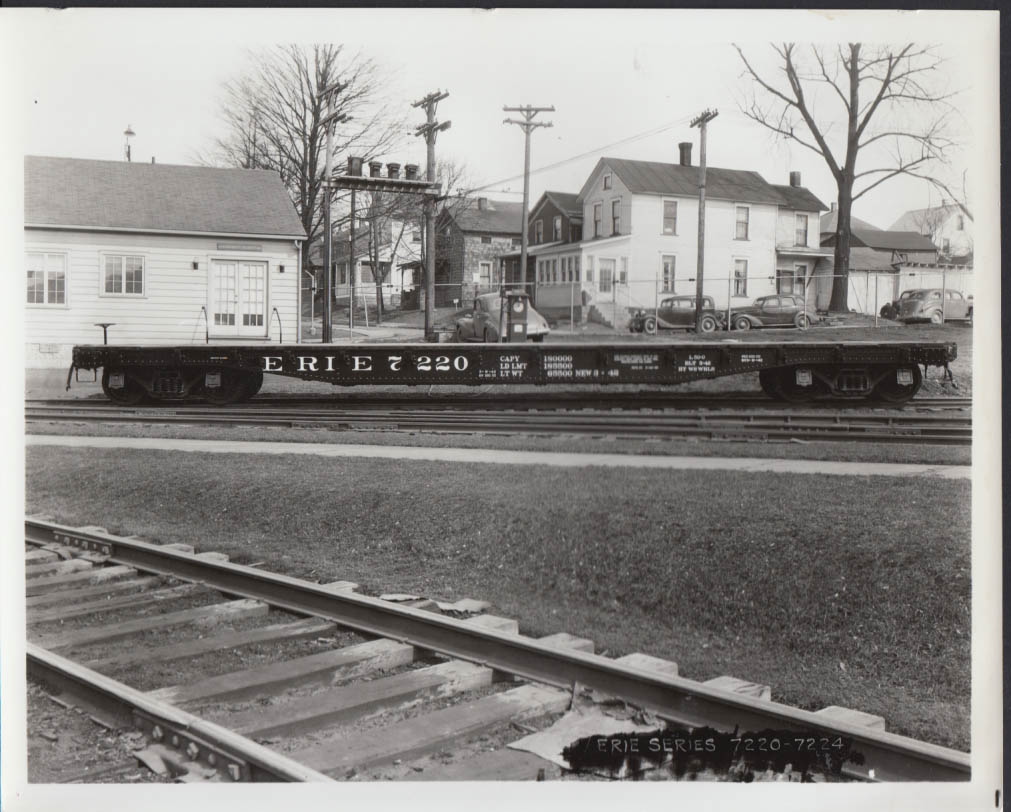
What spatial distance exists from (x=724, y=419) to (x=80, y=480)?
508 cm

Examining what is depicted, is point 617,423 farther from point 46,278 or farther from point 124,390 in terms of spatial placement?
point 46,278

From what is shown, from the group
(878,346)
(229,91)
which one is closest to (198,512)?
(229,91)

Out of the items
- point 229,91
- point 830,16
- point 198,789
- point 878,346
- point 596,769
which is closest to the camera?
point 198,789

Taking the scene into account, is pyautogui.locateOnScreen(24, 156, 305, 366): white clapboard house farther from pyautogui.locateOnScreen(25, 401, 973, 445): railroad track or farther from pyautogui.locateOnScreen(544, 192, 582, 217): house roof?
pyautogui.locateOnScreen(544, 192, 582, 217): house roof

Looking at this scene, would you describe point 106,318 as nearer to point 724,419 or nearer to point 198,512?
point 198,512

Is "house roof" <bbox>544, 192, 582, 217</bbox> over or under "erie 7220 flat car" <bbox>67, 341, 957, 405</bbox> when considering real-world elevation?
over

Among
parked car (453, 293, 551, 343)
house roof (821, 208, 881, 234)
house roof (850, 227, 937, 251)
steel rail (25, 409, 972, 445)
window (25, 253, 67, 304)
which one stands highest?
house roof (821, 208, 881, 234)

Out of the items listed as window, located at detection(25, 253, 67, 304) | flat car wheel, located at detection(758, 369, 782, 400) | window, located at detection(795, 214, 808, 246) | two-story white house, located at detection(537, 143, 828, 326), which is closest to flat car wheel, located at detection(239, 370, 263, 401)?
window, located at detection(25, 253, 67, 304)

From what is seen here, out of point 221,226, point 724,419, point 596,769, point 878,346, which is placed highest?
point 221,226

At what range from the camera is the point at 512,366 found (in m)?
6.65

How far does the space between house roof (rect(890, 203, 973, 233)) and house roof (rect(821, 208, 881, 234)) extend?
19 cm

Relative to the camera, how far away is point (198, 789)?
3932mm

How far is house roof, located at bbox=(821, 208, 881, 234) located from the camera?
5383 millimetres

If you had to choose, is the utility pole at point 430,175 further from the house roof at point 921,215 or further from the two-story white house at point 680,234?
the house roof at point 921,215
